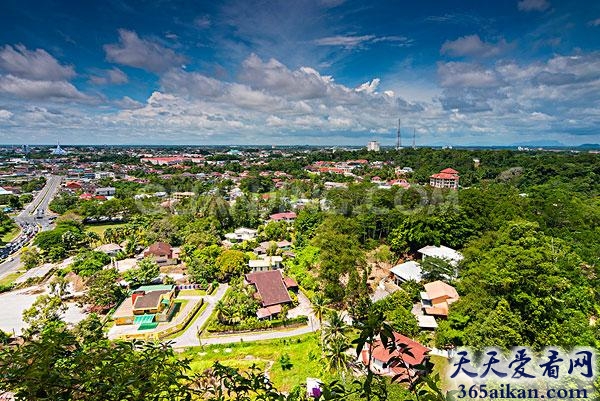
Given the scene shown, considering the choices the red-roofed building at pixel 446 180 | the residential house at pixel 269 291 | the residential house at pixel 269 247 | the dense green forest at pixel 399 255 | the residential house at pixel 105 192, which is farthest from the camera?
the residential house at pixel 105 192

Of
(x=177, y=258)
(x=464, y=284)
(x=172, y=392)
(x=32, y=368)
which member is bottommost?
(x=177, y=258)

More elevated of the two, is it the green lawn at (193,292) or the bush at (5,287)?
the bush at (5,287)

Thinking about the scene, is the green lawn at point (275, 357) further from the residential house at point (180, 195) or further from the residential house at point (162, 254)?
the residential house at point (180, 195)

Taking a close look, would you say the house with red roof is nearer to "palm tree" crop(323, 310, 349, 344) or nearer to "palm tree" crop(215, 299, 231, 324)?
"palm tree" crop(215, 299, 231, 324)

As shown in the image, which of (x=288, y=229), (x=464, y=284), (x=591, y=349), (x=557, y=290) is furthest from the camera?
(x=288, y=229)

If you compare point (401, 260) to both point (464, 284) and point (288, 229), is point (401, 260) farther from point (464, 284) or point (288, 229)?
point (288, 229)

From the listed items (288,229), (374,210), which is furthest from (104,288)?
(374,210)

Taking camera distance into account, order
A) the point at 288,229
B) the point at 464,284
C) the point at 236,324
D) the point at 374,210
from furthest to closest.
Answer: the point at 288,229
the point at 374,210
the point at 236,324
the point at 464,284

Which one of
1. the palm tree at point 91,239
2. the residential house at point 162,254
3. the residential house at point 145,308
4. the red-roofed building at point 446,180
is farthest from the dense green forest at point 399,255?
the red-roofed building at point 446,180

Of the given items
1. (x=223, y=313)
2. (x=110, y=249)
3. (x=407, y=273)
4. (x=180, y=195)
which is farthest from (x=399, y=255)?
(x=180, y=195)
